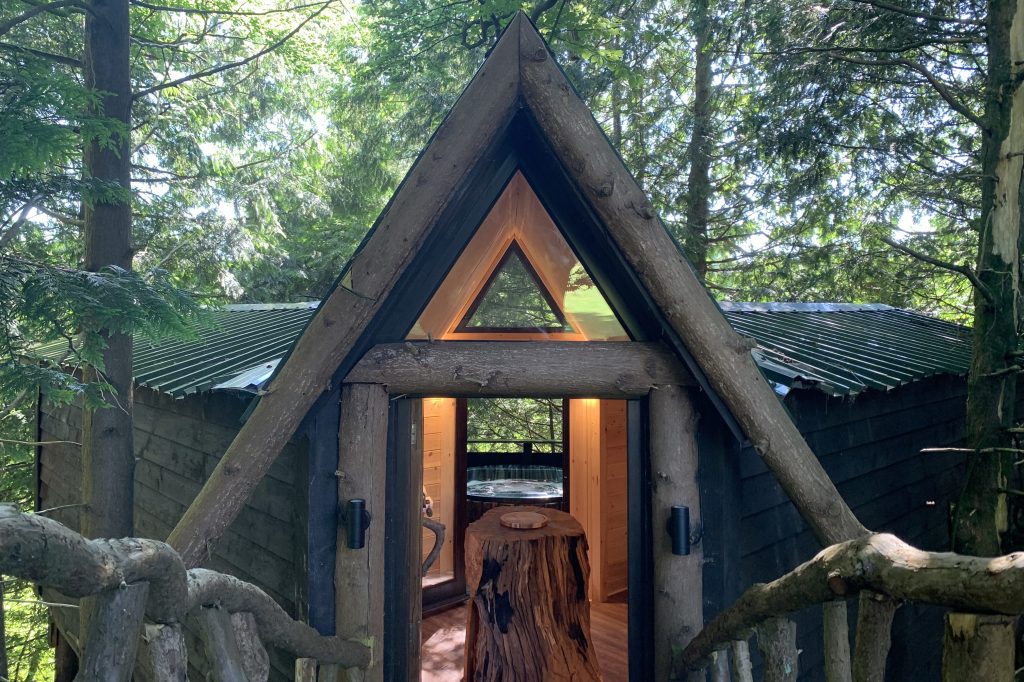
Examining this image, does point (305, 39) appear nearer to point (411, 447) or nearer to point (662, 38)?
point (662, 38)

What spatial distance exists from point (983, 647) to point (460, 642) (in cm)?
531

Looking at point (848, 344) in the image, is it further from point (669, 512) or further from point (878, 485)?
point (669, 512)

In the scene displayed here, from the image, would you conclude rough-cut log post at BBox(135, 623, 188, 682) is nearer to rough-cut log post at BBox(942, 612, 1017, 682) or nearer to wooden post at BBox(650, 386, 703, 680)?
rough-cut log post at BBox(942, 612, 1017, 682)

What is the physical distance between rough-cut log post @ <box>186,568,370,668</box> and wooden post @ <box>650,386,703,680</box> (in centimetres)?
151

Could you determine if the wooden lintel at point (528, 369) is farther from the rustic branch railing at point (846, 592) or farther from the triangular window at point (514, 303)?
the rustic branch railing at point (846, 592)

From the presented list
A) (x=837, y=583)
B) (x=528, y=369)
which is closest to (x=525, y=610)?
(x=528, y=369)

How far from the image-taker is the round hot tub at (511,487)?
7730 mm

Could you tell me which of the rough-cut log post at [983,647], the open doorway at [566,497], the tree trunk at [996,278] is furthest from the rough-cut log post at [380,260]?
the open doorway at [566,497]

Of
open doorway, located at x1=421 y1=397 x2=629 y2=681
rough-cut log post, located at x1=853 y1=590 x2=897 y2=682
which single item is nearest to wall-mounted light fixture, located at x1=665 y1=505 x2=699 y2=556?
rough-cut log post, located at x1=853 y1=590 x2=897 y2=682

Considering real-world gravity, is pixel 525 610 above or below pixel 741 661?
below

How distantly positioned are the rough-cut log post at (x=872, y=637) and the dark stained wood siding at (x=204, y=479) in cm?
221

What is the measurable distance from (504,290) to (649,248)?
1.10 m

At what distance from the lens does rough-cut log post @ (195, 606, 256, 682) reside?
1891 millimetres

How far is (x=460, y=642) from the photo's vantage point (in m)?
5.98
